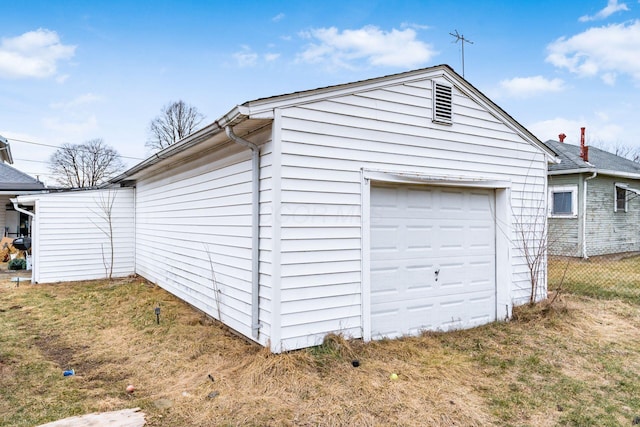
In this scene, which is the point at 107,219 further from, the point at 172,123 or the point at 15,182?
the point at 172,123

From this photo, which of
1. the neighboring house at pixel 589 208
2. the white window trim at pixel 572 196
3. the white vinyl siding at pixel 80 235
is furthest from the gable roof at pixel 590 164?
the white vinyl siding at pixel 80 235

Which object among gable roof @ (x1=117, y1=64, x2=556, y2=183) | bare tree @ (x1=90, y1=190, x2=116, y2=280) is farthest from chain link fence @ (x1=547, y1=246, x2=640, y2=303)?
bare tree @ (x1=90, y1=190, x2=116, y2=280)

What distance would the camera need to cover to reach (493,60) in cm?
1052

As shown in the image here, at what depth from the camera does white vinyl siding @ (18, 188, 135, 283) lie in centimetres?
933

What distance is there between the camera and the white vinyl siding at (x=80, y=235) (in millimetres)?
→ 9328

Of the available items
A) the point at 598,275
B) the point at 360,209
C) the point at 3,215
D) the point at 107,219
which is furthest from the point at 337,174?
the point at 3,215

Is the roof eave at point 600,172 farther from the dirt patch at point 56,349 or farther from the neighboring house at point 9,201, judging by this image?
the neighboring house at point 9,201

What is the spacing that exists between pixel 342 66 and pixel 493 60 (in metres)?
5.28

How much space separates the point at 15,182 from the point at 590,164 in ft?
68.2

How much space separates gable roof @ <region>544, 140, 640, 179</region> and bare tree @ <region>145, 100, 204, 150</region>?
2289 cm

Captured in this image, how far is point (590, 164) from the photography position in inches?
505

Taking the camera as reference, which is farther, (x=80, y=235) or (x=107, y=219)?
(x=107, y=219)

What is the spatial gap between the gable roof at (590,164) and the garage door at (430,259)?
626cm

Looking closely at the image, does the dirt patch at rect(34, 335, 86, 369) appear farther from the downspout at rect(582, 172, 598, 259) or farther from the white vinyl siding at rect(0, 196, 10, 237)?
the downspout at rect(582, 172, 598, 259)
